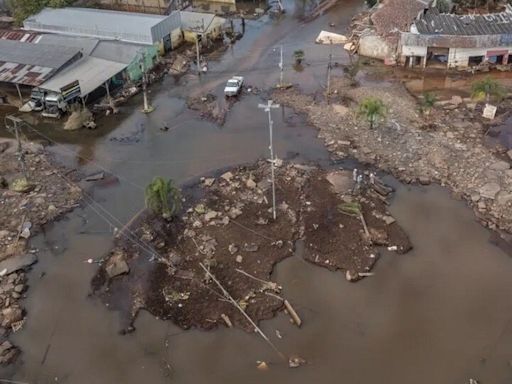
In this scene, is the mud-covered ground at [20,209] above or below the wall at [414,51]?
below

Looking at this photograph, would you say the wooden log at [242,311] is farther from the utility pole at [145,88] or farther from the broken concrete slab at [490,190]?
the utility pole at [145,88]

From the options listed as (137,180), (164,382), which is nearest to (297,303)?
(164,382)

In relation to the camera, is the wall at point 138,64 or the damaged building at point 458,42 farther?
the wall at point 138,64

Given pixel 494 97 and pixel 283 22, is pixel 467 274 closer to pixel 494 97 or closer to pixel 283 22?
pixel 494 97

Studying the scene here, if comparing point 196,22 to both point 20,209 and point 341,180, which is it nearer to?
point 341,180

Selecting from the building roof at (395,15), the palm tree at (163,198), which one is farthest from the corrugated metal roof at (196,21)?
the palm tree at (163,198)

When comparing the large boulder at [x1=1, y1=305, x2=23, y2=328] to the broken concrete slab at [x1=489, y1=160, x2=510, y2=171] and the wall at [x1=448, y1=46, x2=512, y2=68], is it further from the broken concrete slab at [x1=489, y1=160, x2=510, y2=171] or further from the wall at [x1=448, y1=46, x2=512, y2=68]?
the wall at [x1=448, y1=46, x2=512, y2=68]

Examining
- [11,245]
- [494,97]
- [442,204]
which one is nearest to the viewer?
[11,245]
